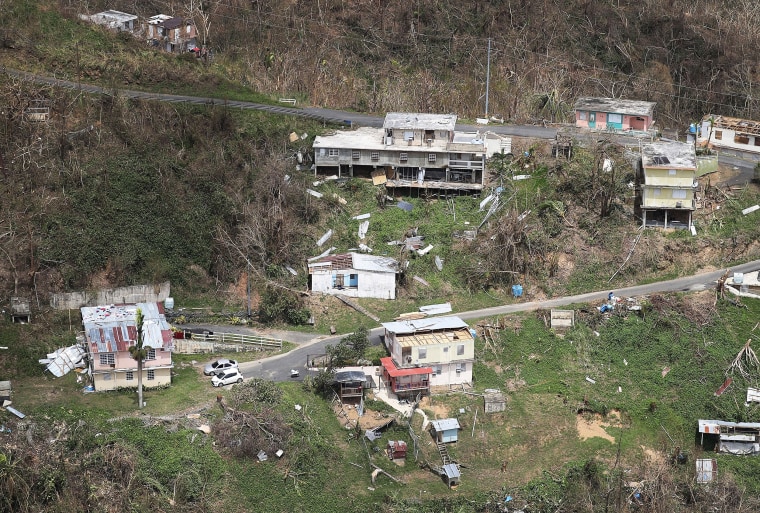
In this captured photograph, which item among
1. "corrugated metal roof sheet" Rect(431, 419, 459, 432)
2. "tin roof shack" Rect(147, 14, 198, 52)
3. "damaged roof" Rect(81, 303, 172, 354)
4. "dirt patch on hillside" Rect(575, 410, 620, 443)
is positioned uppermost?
"tin roof shack" Rect(147, 14, 198, 52)

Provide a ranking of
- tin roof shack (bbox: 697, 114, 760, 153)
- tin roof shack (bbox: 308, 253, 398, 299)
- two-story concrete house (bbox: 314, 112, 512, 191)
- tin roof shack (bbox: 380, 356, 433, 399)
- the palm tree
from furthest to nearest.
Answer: tin roof shack (bbox: 697, 114, 760, 153) < two-story concrete house (bbox: 314, 112, 512, 191) < tin roof shack (bbox: 308, 253, 398, 299) < tin roof shack (bbox: 380, 356, 433, 399) < the palm tree

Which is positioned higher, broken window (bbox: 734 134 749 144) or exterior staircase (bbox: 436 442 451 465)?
broken window (bbox: 734 134 749 144)

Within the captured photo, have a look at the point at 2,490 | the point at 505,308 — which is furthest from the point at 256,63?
the point at 2,490

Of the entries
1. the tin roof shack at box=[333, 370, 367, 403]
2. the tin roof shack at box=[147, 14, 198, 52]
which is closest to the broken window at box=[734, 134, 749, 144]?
the tin roof shack at box=[333, 370, 367, 403]

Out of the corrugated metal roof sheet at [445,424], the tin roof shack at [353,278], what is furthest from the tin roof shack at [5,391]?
the corrugated metal roof sheet at [445,424]

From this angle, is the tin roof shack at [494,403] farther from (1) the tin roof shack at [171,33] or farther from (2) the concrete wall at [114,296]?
(1) the tin roof shack at [171,33]

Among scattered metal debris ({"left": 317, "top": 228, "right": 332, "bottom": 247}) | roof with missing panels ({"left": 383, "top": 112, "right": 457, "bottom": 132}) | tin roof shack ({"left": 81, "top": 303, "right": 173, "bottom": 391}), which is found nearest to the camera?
tin roof shack ({"left": 81, "top": 303, "right": 173, "bottom": 391})

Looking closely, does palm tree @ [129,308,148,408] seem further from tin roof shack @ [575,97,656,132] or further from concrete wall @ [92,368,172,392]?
tin roof shack @ [575,97,656,132]

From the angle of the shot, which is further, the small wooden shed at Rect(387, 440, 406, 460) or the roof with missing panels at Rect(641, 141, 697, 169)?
the roof with missing panels at Rect(641, 141, 697, 169)

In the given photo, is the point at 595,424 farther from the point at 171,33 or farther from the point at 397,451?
the point at 171,33
